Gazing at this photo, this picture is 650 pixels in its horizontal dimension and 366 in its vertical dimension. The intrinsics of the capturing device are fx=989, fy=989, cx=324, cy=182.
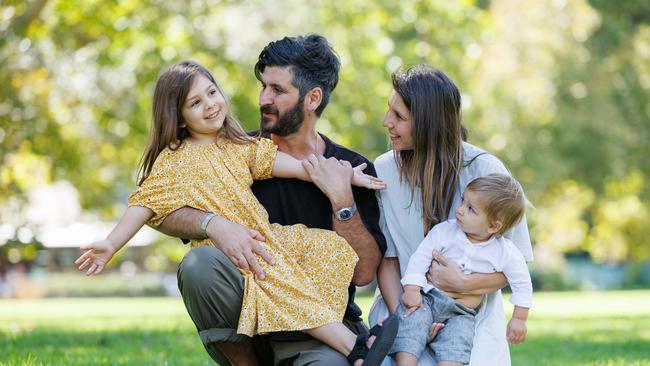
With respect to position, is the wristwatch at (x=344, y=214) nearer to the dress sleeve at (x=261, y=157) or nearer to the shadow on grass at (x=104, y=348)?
the dress sleeve at (x=261, y=157)

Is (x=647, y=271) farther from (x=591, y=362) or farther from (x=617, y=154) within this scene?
(x=591, y=362)

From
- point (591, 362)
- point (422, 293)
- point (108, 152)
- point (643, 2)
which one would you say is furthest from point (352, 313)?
point (643, 2)

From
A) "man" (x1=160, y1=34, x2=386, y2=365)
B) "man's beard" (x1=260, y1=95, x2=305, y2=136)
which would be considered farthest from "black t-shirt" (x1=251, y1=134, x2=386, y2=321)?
"man's beard" (x1=260, y1=95, x2=305, y2=136)

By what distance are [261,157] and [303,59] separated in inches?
22.8

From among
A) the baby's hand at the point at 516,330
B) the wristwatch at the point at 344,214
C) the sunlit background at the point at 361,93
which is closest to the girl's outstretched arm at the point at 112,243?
the wristwatch at the point at 344,214

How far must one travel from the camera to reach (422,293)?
15.1 feet

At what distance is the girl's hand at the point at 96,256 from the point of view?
4328 mm

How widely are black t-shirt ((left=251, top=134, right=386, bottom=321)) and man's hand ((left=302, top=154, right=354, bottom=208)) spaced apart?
0.15m

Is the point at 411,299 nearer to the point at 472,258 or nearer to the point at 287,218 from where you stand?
the point at 472,258

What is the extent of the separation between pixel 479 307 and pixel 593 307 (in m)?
13.1

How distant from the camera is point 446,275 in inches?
179

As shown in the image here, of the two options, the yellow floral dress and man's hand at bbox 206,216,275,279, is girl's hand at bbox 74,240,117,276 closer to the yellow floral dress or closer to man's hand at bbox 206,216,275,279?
the yellow floral dress

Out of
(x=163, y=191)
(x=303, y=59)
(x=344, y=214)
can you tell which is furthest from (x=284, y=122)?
(x=163, y=191)

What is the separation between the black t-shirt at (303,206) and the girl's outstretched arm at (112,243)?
0.59m
